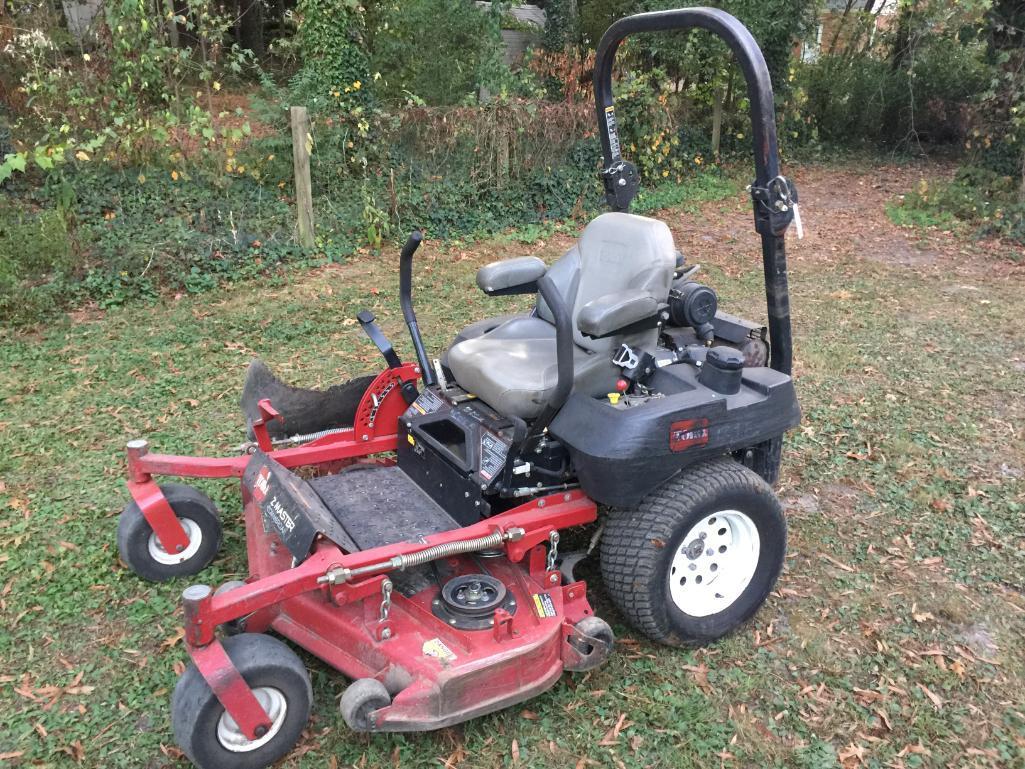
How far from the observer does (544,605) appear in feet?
9.55

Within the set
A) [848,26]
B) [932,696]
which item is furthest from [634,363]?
[848,26]

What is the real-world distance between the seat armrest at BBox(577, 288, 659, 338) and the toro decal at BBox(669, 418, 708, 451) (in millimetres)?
406

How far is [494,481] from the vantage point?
3098 millimetres

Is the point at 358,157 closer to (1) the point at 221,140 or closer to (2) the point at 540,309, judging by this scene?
(1) the point at 221,140

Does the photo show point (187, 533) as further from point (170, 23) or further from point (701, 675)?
point (170, 23)

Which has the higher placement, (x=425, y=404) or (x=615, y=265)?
(x=615, y=265)

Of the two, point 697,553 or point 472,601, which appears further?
point 697,553

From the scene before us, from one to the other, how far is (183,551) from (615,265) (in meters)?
2.19

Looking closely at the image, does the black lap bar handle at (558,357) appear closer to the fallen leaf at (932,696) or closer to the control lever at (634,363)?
the control lever at (634,363)

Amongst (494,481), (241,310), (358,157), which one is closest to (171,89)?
(358,157)

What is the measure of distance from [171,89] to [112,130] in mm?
855

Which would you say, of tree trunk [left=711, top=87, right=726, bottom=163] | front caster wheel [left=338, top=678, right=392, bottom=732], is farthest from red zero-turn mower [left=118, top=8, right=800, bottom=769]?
tree trunk [left=711, top=87, right=726, bottom=163]

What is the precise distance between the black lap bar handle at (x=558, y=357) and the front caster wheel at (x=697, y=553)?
0.45 metres

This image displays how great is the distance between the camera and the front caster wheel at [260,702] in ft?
8.02
